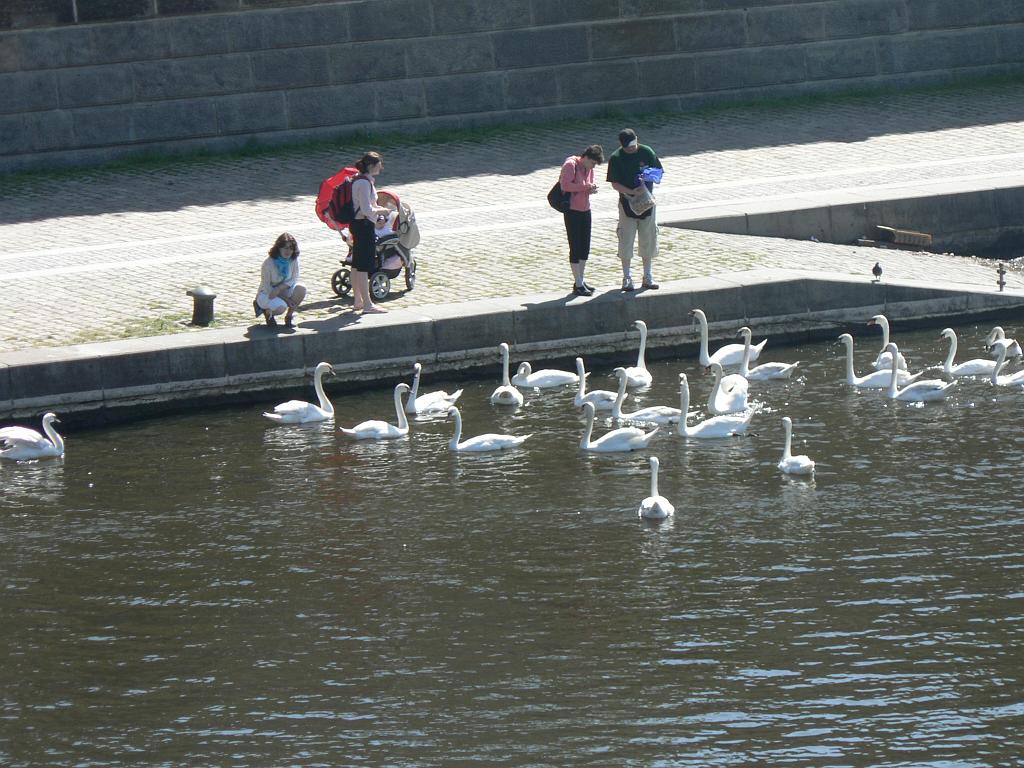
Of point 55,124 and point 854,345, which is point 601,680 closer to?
point 854,345

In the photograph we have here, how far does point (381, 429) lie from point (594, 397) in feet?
6.21

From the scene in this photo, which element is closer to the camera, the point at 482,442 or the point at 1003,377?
the point at 482,442

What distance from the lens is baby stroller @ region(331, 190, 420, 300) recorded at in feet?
54.0

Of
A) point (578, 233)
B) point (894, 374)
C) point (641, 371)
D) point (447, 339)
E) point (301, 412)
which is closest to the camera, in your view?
point (301, 412)

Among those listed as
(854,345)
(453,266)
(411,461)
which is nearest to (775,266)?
(854,345)

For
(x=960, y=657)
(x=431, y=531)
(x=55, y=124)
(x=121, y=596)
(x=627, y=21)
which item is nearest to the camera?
(x=960, y=657)

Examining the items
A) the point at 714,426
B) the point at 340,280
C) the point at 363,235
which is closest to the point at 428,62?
the point at 340,280

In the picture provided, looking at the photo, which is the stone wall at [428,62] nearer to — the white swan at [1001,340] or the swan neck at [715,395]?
the white swan at [1001,340]

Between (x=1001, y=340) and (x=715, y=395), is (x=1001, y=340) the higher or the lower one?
the higher one

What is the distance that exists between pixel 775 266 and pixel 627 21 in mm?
7045

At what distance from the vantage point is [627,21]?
23188 mm

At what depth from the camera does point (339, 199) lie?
629 inches

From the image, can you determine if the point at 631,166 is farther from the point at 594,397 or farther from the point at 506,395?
the point at 506,395

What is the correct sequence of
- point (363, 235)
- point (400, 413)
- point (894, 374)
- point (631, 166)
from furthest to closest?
point (631, 166) < point (363, 235) < point (894, 374) < point (400, 413)
